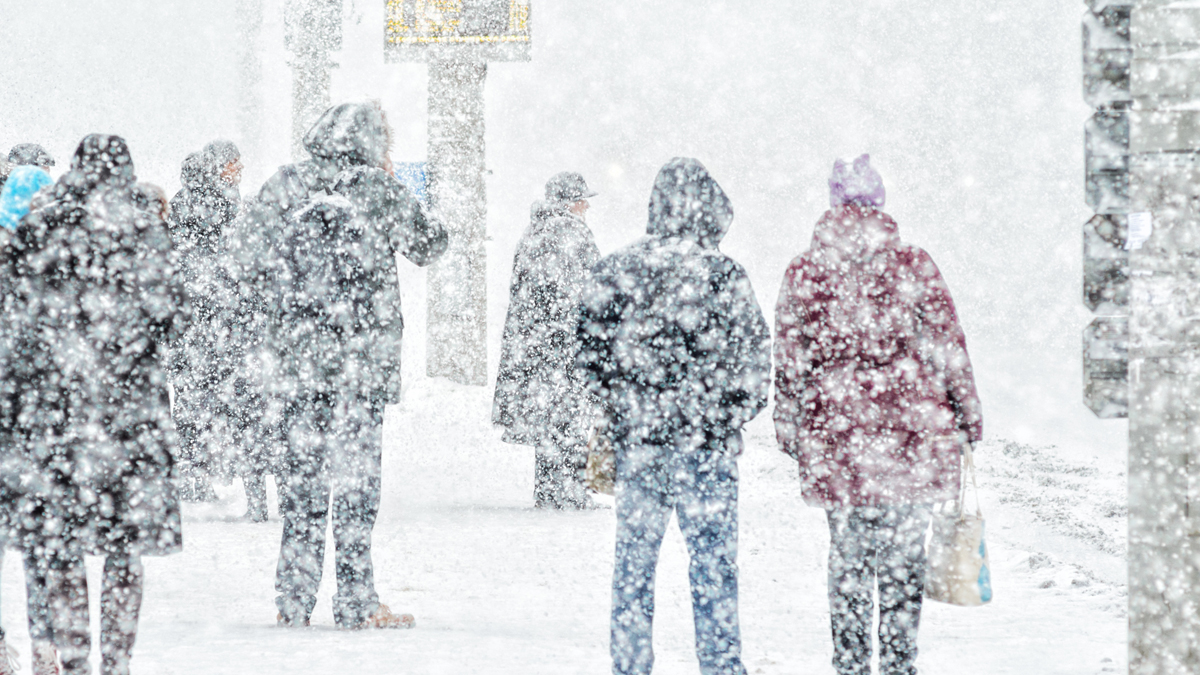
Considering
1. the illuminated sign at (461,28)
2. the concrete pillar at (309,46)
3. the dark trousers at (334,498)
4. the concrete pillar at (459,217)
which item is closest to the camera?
the dark trousers at (334,498)

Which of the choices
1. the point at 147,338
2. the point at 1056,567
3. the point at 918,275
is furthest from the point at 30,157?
the point at 1056,567

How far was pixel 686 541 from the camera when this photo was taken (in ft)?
13.3

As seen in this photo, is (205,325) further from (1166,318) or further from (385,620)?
(1166,318)

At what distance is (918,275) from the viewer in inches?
162

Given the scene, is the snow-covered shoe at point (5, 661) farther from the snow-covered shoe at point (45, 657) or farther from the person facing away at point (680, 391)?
the person facing away at point (680, 391)

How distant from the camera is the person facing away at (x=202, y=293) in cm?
760

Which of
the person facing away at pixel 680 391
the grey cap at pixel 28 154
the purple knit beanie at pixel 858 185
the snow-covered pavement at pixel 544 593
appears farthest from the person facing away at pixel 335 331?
the grey cap at pixel 28 154

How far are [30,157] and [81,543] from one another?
459 cm

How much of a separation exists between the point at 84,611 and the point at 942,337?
9.23 feet

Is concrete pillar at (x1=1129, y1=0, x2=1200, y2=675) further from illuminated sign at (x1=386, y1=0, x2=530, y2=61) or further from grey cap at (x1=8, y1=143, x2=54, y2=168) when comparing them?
illuminated sign at (x1=386, y1=0, x2=530, y2=61)

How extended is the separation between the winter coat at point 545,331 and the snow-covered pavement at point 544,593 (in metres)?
0.62

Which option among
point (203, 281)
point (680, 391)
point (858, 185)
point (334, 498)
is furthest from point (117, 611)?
point (203, 281)

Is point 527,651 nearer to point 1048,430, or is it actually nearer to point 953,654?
point 953,654

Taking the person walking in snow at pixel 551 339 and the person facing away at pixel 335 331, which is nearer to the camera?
the person facing away at pixel 335 331
